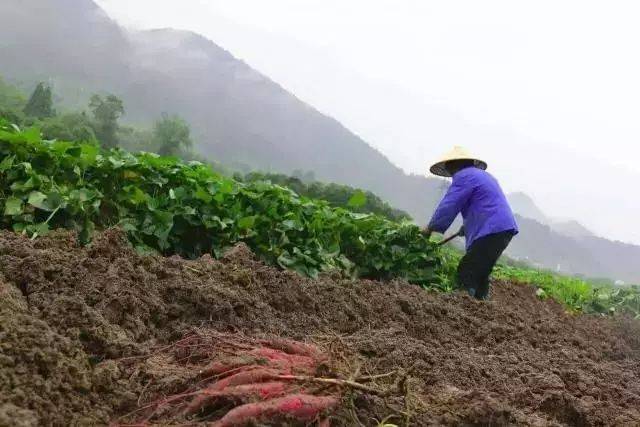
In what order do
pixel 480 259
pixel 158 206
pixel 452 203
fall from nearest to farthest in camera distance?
pixel 158 206 < pixel 452 203 < pixel 480 259

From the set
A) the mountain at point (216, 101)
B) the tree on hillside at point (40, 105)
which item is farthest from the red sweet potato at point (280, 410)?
the mountain at point (216, 101)

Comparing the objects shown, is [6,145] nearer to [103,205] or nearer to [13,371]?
[103,205]

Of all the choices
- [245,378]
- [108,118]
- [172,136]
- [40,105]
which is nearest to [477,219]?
[245,378]

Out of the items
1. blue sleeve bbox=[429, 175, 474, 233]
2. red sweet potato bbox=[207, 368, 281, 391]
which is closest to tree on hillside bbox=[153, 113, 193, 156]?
blue sleeve bbox=[429, 175, 474, 233]

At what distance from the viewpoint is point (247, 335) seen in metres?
2.79

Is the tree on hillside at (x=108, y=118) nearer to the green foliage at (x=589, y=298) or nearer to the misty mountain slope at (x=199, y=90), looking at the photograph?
the green foliage at (x=589, y=298)

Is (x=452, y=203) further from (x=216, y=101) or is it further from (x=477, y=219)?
(x=216, y=101)

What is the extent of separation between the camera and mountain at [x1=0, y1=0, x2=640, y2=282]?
97.0 m

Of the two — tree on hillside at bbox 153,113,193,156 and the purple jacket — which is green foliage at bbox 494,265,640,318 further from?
tree on hillside at bbox 153,113,193,156

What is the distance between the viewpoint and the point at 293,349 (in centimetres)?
234

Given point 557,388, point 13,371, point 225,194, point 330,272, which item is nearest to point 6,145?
point 225,194

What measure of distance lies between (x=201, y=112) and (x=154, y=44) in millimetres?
42419

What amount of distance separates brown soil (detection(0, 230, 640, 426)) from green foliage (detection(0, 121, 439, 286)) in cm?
77

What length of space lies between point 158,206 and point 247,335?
2.11 m
